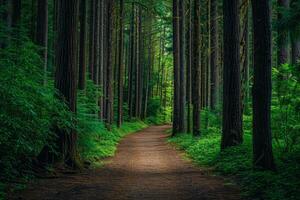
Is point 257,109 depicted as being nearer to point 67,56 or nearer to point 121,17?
point 67,56

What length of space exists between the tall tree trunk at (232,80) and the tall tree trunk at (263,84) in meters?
3.66

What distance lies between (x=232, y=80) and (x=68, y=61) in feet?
18.6

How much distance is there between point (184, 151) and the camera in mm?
17281

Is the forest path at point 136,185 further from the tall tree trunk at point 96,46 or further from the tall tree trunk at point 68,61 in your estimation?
the tall tree trunk at point 96,46

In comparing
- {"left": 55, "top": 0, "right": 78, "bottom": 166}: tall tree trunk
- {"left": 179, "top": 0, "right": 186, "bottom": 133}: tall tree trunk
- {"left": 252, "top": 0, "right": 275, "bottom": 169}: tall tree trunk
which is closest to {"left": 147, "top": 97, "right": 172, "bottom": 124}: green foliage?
{"left": 179, "top": 0, "right": 186, "bottom": 133}: tall tree trunk

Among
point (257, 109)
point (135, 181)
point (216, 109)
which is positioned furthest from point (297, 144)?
point (216, 109)

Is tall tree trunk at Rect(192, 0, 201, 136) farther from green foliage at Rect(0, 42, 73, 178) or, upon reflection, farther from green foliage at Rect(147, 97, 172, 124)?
green foliage at Rect(147, 97, 172, 124)

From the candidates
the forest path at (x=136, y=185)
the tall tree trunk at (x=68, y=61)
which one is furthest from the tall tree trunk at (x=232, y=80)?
the tall tree trunk at (x=68, y=61)

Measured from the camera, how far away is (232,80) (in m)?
13.2

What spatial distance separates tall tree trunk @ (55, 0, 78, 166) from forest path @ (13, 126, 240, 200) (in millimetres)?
1085

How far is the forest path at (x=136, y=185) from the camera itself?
7680mm

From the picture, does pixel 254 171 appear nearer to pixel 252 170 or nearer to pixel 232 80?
pixel 252 170

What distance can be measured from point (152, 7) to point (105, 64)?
277 inches

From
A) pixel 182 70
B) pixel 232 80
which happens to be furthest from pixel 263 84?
pixel 182 70
